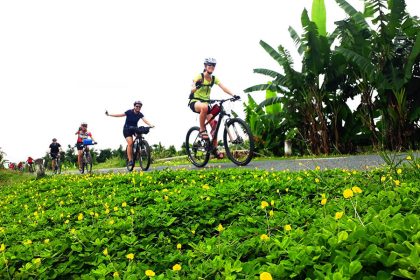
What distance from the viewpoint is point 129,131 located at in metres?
11.5

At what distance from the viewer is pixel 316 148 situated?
15.2 m

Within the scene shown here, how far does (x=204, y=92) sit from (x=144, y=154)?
308cm

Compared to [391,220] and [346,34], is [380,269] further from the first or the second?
[346,34]

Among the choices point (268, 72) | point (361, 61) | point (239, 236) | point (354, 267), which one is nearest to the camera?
point (354, 267)

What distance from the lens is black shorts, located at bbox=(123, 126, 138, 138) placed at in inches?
446

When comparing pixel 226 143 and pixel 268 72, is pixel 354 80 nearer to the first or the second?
pixel 268 72

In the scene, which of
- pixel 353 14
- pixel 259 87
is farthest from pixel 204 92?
pixel 353 14

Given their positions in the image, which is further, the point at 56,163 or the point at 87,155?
the point at 56,163

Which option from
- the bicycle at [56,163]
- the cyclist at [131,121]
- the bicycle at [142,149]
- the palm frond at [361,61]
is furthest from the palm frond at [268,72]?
the bicycle at [56,163]

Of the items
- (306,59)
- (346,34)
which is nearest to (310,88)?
(306,59)

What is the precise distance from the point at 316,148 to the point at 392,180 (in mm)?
11755

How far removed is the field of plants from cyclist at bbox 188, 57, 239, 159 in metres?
3.02

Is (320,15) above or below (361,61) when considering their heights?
above

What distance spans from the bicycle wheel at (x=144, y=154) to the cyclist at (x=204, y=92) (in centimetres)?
245
